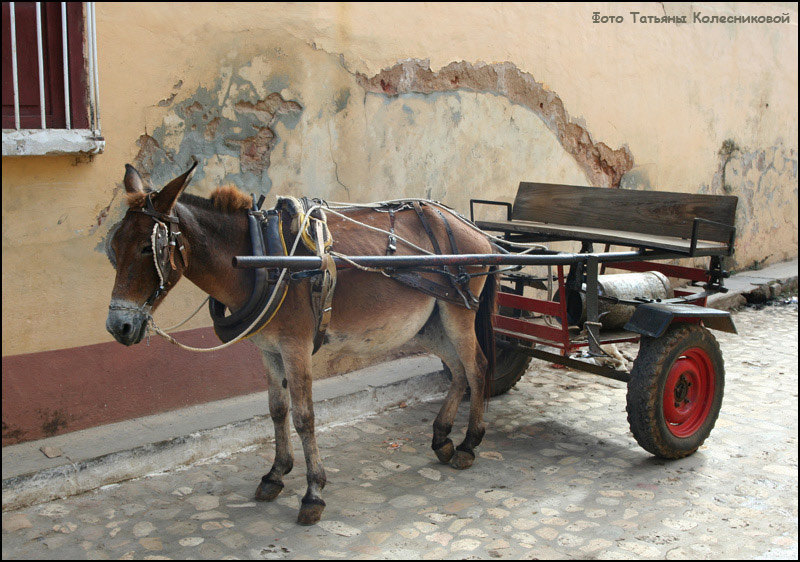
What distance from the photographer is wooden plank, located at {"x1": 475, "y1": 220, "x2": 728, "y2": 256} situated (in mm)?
3986

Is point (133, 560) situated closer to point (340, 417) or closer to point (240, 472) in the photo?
point (240, 472)

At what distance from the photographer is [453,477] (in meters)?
3.82

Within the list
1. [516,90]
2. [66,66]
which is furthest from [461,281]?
[516,90]

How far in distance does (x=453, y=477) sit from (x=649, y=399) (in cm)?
111

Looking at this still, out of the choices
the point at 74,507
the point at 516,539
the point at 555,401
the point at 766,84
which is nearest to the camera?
the point at 516,539

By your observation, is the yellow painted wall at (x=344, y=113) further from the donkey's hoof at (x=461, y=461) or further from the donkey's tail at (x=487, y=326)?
the donkey's hoof at (x=461, y=461)

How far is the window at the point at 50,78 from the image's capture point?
142 inches

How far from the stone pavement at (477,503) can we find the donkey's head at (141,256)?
1.02 metres

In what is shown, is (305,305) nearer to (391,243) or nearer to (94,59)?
(391,243)

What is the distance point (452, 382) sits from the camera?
4055 mm

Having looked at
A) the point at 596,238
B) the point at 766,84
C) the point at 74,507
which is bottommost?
the point at 74,507

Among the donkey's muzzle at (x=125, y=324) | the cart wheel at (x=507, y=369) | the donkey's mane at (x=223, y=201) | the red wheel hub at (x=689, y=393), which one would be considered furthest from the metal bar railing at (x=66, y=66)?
the red wheel hub at (x=689, y=393)

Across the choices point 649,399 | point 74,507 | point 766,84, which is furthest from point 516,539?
point 766,84

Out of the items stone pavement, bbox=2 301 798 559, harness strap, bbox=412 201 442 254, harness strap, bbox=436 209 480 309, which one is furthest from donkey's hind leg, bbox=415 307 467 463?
harness strap, bbox=412 201 442 254
